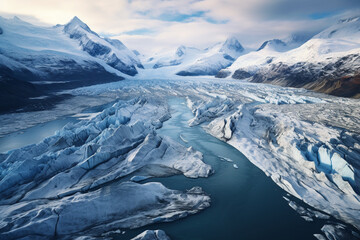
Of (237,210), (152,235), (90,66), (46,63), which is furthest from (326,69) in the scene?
(46,63)

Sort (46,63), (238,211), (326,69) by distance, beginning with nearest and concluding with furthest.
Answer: (238,211) < (326,69) < (46,63)

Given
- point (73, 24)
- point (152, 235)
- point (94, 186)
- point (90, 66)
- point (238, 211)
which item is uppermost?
point (73, 24)

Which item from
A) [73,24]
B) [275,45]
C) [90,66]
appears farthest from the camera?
[275,45]

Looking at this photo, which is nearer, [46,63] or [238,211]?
[238,211]

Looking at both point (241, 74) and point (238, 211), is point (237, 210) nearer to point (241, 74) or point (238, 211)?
point (238, 211)

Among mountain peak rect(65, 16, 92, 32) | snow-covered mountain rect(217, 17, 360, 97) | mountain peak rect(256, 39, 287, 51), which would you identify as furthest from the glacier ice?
mountain peak rect(256, 39, 287, 51)

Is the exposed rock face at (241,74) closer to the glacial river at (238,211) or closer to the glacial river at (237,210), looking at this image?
the glacial river at (237,210)

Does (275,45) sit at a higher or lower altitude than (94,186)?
higher
